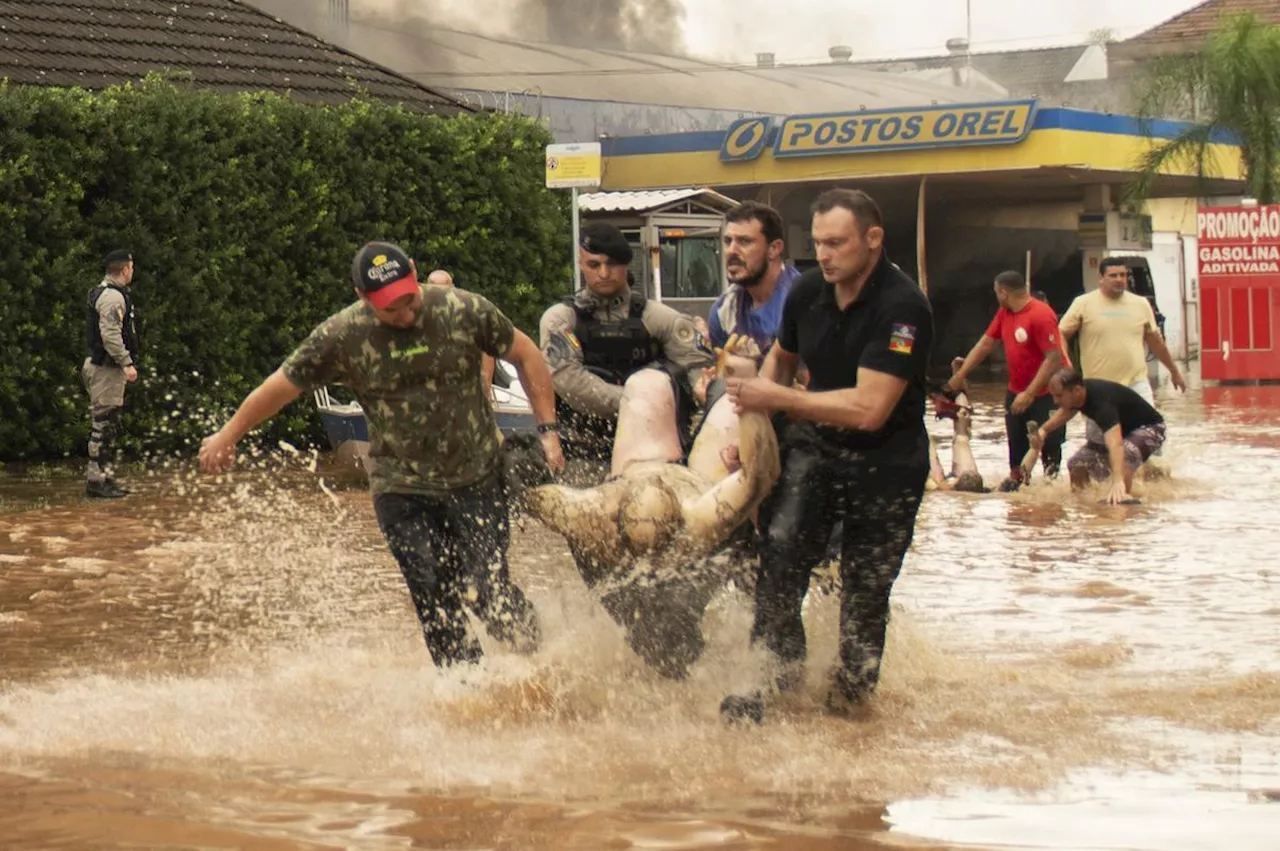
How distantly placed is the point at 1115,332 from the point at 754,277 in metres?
7.96

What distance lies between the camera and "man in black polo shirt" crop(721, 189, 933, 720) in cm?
653

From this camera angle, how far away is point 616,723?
22.6 ft

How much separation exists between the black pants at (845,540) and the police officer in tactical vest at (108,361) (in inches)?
370

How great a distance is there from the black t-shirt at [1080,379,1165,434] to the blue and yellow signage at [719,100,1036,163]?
1918 cm

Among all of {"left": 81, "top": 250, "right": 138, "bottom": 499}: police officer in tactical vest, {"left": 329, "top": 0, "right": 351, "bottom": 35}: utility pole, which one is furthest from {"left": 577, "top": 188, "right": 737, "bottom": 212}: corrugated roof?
{"left": 81, "top": 250, "right": 138, "bottom": 499}: police officer in tactical vest

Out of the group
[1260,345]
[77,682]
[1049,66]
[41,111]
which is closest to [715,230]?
[1260,345]

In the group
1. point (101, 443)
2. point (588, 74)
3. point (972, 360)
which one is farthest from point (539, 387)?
point (588, 74)

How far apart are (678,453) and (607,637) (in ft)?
2.33

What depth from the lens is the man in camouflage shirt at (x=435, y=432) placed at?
22.9ft

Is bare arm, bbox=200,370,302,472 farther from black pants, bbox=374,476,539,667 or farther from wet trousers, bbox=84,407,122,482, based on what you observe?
wet trousers, bbox=84,407,122,482

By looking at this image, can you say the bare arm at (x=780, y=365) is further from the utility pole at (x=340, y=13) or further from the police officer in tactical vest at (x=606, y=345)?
the utility pole at (x=340, y=13)

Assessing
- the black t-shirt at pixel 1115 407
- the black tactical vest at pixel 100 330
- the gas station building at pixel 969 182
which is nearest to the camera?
the black t-shirt at pixel 1115 407

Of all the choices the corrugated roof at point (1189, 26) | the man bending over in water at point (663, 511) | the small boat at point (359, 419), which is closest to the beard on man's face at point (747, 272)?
the man bending over in water at point (663, 511)

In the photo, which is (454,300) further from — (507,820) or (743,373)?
(507,820)
